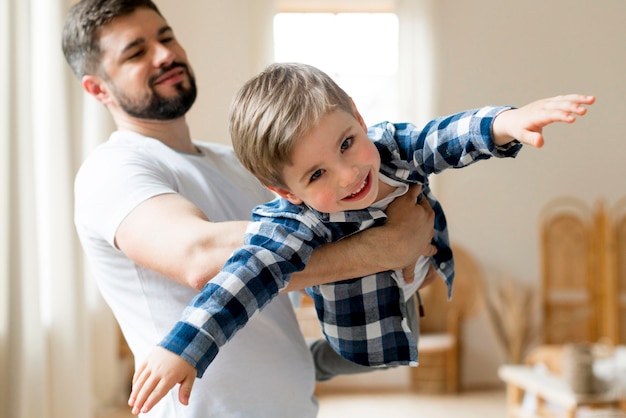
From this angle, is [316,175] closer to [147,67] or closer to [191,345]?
[191,345]

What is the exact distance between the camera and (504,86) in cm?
479

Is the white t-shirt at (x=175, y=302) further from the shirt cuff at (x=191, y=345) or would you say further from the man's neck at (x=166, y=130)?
the shirt cuff at (x=191, y=345)

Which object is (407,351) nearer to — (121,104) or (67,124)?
(121,104)

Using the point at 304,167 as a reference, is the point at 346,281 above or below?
below

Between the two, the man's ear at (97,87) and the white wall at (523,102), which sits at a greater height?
the man's ear at (97,87)

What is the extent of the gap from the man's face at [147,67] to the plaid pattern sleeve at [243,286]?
15.1 inches

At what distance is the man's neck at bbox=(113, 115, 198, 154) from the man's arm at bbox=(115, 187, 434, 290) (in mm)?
256

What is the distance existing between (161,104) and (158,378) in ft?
1.95

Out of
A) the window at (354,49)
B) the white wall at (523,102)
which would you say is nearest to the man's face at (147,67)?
the window at (354,49)

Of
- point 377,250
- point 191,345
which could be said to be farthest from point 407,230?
point 191,345

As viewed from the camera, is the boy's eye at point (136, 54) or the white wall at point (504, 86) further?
the white wall at point (504, 86)

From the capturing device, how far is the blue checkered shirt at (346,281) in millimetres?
947

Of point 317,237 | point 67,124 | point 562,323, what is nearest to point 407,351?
point 317,237

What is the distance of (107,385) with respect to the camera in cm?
405
